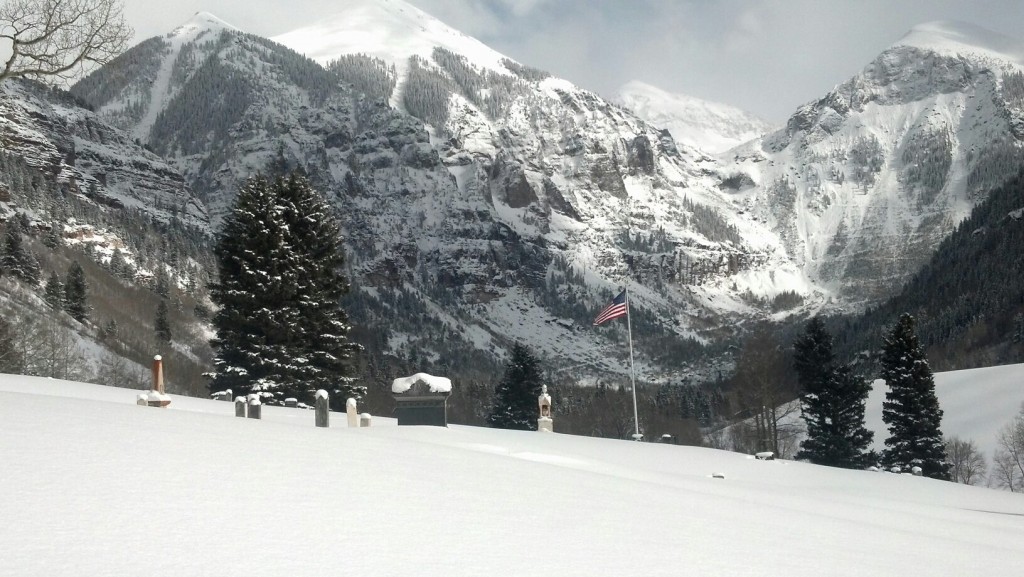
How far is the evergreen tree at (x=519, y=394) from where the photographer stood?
70.1 metres

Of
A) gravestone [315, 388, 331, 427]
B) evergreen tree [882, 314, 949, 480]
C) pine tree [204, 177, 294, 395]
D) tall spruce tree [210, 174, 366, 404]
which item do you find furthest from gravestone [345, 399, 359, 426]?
evergreen tree [882, 314, 949, 480]

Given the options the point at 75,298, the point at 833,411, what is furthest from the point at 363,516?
the point at 75,298

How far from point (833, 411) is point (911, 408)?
651 centimetres

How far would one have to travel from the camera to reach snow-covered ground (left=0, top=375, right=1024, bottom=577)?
7309mm

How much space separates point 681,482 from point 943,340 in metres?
198

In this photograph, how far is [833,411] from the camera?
203 feet

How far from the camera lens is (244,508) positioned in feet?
28.3

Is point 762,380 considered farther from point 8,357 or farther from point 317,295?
point 8,357

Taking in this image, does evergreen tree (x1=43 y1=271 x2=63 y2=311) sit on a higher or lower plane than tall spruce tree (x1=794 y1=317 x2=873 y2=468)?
higher

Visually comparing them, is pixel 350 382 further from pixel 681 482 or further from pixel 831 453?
pixel 831 453

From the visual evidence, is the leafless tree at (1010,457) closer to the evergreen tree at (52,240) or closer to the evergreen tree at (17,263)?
the evergreen tree at (17,263)

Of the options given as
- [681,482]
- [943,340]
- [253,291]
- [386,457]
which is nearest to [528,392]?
[253,291]

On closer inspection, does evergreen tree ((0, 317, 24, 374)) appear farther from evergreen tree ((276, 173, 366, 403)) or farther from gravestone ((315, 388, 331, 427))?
gravestone ((315, 388, 331, 427))

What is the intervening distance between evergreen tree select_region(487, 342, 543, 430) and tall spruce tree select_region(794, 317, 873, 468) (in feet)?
70.6
